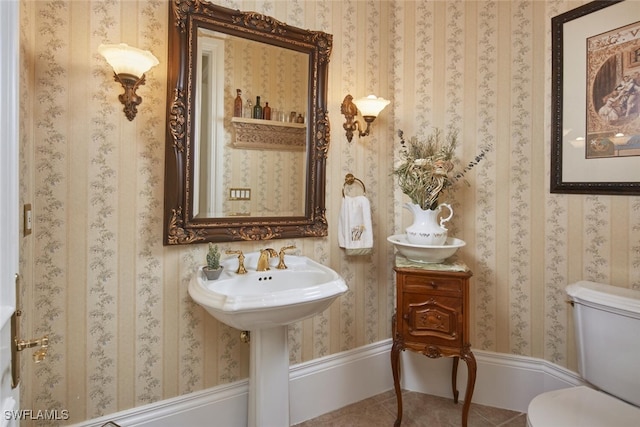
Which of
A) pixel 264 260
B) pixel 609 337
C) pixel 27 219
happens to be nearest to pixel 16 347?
pixel 27 219

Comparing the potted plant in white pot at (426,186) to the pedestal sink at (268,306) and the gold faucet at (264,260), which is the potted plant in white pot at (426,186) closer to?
the pedestal sink at (268,306)

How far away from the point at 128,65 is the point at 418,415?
232 centimetres

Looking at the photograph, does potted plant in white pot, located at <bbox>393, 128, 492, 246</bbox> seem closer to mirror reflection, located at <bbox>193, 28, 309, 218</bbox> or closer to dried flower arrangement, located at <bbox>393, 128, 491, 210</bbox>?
dried flower arrangement, located at <bbox>393, 128, 491, 210</bbox>

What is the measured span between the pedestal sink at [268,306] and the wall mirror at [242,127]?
23 cm

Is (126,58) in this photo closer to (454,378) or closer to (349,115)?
(349,115)

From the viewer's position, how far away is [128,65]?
4.50ft

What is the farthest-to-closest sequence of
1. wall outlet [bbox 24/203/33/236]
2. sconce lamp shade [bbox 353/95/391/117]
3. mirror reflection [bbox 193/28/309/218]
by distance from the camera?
sconce lamp shade [bbox 353/95/391/117] → mirror reflection [bbox 193/28/309/218] → wall outlet [bbox 24/203/33/236]

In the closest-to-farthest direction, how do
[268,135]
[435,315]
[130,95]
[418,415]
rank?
[130,95] → [435,315] → [268,135] → [418,415]

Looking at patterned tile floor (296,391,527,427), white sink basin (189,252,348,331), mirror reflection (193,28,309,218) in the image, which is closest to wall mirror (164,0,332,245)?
mirror reflection (193,28,309,218)

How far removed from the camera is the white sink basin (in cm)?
126

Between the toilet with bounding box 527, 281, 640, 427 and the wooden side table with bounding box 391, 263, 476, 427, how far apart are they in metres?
0.37

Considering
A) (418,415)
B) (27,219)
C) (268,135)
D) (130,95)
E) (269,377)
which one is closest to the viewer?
(27,219)

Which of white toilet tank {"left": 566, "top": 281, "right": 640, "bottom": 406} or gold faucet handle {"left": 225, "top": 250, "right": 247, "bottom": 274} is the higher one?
gold faucet handle {"left": 225, "top": 250, "right": 247, "bottom": 274}

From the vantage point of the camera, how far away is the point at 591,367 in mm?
1553
